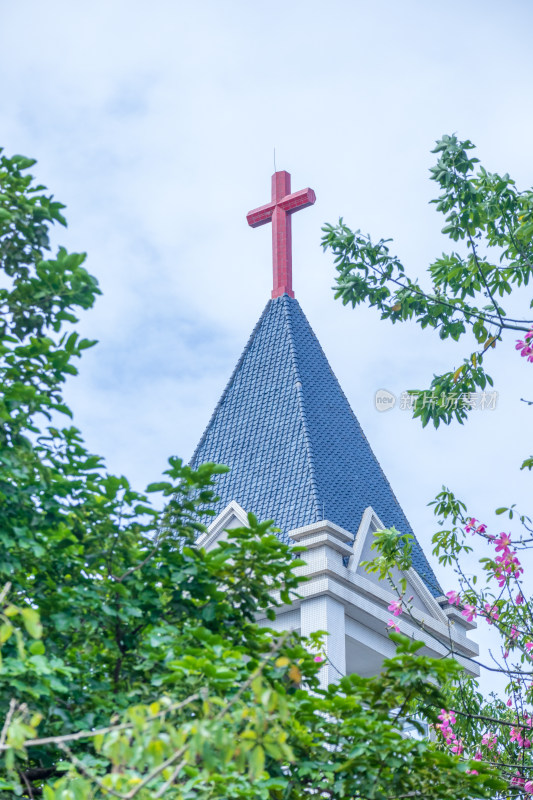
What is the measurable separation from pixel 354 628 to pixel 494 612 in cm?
499

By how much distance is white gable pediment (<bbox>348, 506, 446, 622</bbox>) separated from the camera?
15844 millimetres

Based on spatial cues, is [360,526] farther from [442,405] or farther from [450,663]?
[450,663]

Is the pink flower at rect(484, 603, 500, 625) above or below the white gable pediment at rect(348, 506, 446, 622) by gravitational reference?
below

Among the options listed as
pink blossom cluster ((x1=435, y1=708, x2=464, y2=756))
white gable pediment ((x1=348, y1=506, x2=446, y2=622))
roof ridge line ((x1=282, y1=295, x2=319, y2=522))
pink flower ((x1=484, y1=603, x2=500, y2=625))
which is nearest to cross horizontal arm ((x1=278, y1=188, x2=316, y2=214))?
roof ridge line ((x1=282, y1=295, x2=319, y2=522))

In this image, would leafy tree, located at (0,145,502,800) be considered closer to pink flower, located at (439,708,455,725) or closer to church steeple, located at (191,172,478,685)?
pink flower, located at (439,708,455,725)

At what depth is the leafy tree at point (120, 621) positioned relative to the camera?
575 centimetres

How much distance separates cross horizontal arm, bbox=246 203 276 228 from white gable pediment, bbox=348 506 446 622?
7216 millimetres

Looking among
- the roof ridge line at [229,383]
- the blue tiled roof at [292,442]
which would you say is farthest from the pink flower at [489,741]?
the roof ridge line at [229,383]

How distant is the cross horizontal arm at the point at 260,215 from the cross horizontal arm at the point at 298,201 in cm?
25

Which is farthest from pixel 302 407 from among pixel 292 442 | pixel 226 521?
pixel 226 521

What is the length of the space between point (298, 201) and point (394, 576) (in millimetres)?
7904

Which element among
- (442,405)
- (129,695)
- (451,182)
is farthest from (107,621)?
(451,182)

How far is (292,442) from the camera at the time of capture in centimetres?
1728

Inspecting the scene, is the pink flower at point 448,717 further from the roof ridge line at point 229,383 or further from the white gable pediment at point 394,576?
the roof ridge line at point 229,383
